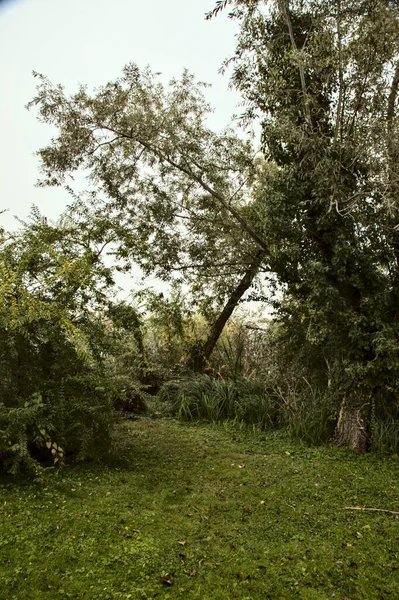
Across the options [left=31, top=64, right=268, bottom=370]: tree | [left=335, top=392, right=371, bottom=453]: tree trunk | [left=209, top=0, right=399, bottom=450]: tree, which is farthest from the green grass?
[left=31, top=64, right=268, bottom=370]: tree

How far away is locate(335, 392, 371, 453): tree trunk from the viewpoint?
4.75 meters

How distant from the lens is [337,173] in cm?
470

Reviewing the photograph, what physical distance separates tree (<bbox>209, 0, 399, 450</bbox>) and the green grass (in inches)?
43.8

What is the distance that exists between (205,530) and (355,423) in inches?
94.5

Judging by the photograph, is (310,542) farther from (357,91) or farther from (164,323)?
(164,323)

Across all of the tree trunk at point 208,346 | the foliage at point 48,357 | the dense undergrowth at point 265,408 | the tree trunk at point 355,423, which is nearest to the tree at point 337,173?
the tree trunk at point 355,423

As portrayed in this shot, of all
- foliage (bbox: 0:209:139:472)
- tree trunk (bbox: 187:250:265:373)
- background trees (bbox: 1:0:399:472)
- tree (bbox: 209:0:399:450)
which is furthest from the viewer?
tree trunk (bbox: 187:250:265:373)

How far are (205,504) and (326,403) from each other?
2.23m

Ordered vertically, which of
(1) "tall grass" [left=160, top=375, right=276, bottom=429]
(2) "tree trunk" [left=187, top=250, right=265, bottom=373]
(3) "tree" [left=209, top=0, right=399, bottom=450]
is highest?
(3) "tree" [left=209, top=0, right=399, bottom=450]

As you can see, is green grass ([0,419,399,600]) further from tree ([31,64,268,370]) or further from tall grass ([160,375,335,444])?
tree ([31,64,268,370])

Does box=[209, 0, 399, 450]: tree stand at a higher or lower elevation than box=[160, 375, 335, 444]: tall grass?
higher

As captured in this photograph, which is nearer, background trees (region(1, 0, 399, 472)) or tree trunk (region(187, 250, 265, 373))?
background trees (region(1, 0, 399, 472))

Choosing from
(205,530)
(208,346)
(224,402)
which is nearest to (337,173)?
(224,402)

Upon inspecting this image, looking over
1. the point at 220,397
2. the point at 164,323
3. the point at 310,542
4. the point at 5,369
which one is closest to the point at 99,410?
the point at 5,369
